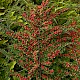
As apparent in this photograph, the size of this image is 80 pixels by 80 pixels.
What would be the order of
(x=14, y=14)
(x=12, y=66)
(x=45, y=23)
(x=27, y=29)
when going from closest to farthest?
(x=45, y=23), (x=27, y=29), (x=12, y=66), (x=14, y=14)

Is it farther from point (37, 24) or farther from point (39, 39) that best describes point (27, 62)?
point (37, 24)

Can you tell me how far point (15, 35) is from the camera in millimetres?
2865

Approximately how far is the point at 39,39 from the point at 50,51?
0.22 metres

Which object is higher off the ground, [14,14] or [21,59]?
[14,14]

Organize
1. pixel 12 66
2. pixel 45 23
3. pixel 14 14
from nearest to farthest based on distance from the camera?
pixel 45 23, pixel 12 66, pixel 14 14

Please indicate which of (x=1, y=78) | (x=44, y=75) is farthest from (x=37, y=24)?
(x=1, y=78)

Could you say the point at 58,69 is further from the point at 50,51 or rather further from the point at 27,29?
the point at 27,29

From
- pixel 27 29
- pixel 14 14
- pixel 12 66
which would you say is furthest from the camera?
pixel 14 14

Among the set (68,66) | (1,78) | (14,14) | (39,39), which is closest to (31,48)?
(39,39)

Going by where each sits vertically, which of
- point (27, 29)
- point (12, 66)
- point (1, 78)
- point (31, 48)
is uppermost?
point (27, 29)

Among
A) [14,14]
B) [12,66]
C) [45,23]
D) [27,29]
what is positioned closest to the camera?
[45,23]

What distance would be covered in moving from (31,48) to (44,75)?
0.43 m

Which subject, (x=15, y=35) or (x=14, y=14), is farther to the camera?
(x=14, y=14)

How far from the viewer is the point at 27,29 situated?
9.16ft
